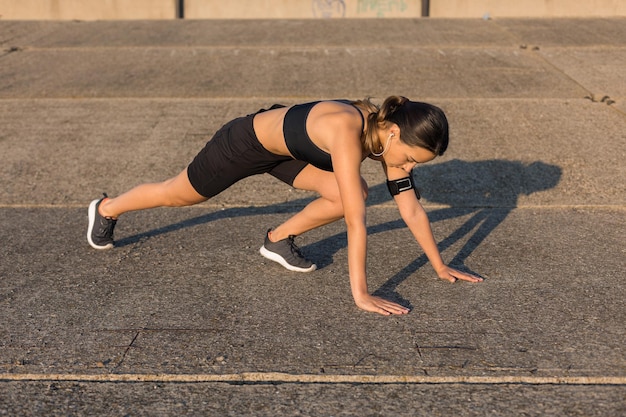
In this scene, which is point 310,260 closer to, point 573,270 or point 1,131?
point 573,270

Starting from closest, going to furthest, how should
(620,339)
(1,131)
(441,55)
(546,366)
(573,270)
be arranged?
(546,366), (620,339), (573,270), (1,131), (441,55)

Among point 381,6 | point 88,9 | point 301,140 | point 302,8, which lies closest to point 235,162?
point 301,140

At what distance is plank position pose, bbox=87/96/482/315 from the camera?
3.50m

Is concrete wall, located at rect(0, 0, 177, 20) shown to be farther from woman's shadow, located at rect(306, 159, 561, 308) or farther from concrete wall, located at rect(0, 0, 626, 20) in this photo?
woman's shadow, located at rect(306, 159, 561, 308)

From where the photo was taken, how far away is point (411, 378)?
3098mm

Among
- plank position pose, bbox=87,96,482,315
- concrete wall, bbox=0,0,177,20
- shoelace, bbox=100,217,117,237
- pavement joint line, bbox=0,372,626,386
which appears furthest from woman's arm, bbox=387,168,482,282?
concrete wall, bbox=0,0,177,20

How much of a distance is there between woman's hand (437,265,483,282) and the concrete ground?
0.16 ft

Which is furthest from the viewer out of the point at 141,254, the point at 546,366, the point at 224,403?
the point at 141,254

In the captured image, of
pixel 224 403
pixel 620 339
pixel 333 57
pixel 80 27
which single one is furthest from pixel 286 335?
pixel 80 27

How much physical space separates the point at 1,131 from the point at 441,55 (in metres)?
5.24

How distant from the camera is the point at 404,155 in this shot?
3596mm

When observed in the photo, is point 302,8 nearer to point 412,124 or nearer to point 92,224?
point 92,224

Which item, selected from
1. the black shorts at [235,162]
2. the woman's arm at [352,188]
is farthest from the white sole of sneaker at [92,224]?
the woman's arm at [352,188]

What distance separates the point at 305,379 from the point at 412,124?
3.83ft
